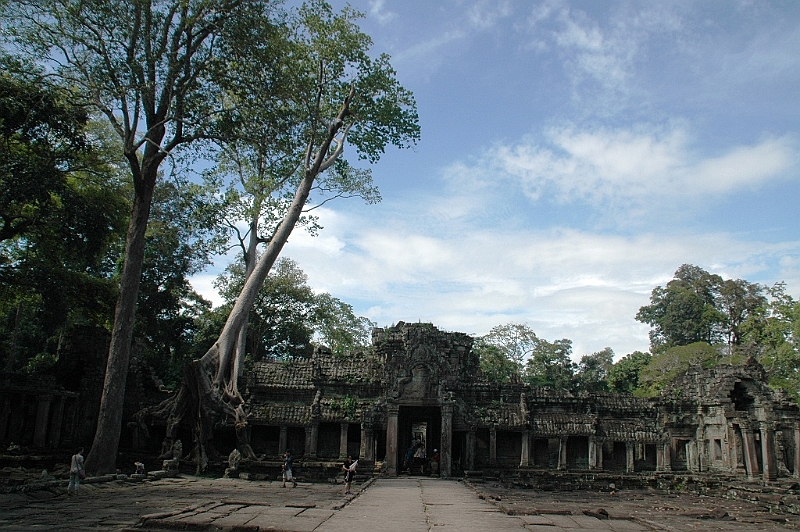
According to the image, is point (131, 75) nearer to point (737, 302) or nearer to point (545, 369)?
point (545, 369)

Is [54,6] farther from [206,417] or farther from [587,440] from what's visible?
[587,440]

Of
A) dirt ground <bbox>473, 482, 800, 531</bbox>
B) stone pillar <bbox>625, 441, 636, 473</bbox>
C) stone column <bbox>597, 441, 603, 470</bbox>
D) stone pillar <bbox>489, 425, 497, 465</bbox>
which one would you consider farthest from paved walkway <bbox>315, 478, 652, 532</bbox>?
stone pillar <bbox>625, 441, 636, 473</bbox>

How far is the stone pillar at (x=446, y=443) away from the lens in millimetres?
20031

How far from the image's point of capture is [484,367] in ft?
151

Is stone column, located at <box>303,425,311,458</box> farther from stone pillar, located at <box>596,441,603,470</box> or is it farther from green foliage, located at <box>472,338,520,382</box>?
green foliage, located at <box>472,338,520,382</box>

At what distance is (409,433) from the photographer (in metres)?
24.5

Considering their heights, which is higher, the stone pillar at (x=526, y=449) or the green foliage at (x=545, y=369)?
the green foliage at (x=545, y=369)

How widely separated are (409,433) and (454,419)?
4.39 metres

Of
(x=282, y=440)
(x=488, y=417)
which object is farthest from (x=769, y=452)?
(x=282, y=440)

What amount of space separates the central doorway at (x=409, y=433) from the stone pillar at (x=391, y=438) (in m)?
0.96

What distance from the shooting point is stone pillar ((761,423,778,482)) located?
836 inches

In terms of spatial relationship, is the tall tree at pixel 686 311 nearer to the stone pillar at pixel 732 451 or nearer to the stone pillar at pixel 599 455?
the stone pillar at pixel 732 451

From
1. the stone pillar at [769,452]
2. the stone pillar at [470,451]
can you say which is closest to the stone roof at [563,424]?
the stone pillar at [470,451]

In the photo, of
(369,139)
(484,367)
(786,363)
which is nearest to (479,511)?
(369,139)
